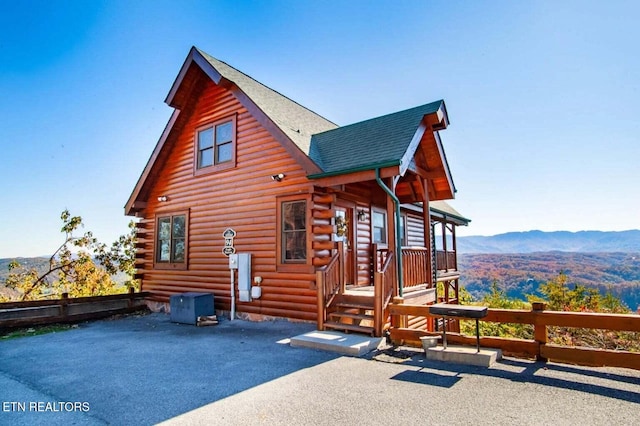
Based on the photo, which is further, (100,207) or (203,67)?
(100,207)

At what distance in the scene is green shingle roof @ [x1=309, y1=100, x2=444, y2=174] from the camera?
7426 mm

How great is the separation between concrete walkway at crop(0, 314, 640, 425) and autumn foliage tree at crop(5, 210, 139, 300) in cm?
1053

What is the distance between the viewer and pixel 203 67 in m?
10.5

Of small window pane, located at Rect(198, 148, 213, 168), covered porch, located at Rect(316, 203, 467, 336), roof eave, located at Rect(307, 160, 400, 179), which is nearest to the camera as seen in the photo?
covered porch, located at Rect(316, 203, 467, 336)

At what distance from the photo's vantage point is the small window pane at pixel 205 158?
11141 mm

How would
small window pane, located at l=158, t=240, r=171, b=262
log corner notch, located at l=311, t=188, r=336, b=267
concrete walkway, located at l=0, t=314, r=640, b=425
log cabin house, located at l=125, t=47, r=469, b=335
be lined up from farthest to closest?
1. small window pane, located at l=158, t=240, r=171, b=262
2. log corner notch, located at l=311, t=188, r=336, b=267
3. log cabin house, located at l=125, t=47, r=469, b=335
4. concrete walkway, located at l=0, t=314, r=640, b=425

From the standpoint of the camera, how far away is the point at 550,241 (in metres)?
81.2

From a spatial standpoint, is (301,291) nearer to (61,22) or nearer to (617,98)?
(61,22)

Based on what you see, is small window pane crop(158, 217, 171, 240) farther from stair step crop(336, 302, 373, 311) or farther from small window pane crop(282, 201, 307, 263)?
stair step crop(336, 302, 373, 311)

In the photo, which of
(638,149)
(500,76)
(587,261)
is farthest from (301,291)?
(587,261)

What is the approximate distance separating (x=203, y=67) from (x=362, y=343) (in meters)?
9.00

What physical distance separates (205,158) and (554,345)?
33.2 ft

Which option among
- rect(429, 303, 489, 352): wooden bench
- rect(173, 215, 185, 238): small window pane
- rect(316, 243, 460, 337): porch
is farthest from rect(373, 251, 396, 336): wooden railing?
rect(173, 215, 185, 238): small window pane

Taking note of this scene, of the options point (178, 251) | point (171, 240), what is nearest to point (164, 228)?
point (171, 240)
